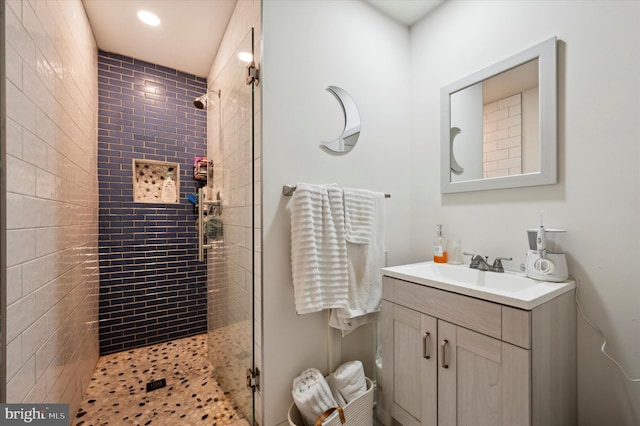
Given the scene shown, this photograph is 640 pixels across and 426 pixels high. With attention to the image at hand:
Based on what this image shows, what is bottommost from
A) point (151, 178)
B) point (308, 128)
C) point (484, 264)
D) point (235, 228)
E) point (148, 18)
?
point (484, 264)

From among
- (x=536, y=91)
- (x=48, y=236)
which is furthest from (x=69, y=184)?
(x=536, y=91)

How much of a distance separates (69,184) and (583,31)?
263 cm

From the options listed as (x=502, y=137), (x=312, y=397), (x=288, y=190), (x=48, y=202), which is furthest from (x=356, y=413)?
(x=48, y=202)

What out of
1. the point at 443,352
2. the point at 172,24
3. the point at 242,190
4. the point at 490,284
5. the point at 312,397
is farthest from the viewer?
the point at 172,24

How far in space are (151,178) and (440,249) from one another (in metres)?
2.55

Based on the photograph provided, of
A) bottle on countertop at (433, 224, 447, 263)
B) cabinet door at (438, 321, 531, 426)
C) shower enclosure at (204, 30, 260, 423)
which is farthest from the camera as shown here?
bottle on countertop at (433, 224, 447, 263)

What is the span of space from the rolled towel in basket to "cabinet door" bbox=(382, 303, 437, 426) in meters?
0.13

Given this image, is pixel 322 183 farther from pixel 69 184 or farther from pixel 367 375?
pixel 69 184

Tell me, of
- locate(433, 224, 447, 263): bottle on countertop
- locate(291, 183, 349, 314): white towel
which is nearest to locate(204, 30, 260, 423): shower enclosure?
locate(291, 183, 349, 314): white towel

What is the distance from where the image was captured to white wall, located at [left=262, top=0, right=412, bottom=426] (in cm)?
133

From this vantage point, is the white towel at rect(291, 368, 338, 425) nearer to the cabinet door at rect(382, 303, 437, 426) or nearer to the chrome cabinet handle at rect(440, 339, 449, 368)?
the cabinet door at rect(382, 303, 437, 426)

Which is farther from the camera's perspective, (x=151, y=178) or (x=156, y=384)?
(x=151, y=178)

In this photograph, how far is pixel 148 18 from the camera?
1.82 metres

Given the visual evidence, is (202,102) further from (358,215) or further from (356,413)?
(356,413)
